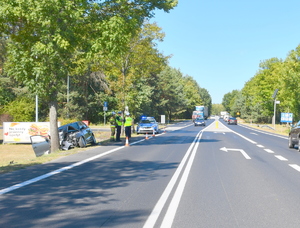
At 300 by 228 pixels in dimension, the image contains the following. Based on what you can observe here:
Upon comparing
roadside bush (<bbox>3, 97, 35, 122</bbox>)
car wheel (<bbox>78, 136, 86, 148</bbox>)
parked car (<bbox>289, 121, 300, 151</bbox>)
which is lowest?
car wheel (<bbox>78, 136, 86, 148</bbox>)

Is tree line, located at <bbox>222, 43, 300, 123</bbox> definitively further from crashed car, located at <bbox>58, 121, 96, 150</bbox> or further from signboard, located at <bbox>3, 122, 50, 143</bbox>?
crashed car, located at <bbox>58, 121, 96, 150</bbox>

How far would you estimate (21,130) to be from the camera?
79.9 ft

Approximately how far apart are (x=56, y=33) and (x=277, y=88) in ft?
159

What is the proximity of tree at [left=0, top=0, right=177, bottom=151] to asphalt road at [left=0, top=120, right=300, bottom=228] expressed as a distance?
220 inches

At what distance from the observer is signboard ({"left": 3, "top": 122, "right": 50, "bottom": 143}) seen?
24203mm

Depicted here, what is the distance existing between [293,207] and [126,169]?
5.22 m

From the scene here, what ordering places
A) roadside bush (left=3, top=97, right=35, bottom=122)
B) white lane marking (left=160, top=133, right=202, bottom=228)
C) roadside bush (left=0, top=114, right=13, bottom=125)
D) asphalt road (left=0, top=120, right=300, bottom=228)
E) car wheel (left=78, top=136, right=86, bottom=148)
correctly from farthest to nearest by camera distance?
roadside bush (left=0, top=114, right=13, bottom=125), roadside bush (left=3, top=97, right=35, bottom=122), car wheel (left=78, top=136, right=86, bottom=148), asphalt road (left=0, top=120, right=300, bottom=228), white lane marking (left=160, top=133, right=202, bottom=228)

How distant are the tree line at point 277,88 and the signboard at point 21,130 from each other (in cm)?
3097

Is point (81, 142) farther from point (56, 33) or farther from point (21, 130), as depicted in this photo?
point (21, 130)

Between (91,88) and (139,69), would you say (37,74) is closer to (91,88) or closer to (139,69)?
(139,69)

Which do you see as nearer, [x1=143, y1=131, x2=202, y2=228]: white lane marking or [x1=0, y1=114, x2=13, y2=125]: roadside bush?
[x1=143, y1=131, x2=202, y2=228]: white lane marking

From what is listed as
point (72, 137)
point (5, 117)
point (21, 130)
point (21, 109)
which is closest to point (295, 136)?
point (72, 137)

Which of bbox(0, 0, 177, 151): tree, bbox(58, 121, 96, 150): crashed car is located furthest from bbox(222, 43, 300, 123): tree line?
bbox(58, 121, 96, 150): crashed car

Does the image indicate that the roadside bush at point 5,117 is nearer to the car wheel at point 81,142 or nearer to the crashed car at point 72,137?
the crashed car at point 72,137
